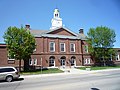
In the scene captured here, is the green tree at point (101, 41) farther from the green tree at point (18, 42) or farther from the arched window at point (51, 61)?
the green tree at point (18, 42)

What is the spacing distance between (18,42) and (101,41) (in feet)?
71.7

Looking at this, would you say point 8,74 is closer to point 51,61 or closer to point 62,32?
point 51,61

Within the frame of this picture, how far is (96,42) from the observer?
4266cm

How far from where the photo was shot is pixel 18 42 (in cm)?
2956

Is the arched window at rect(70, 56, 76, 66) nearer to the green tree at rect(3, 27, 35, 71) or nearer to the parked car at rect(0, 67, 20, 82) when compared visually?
the green tree at rect(3, 27, 35, 71)

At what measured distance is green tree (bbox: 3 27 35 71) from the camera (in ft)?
95.1

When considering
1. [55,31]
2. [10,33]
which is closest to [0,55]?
[10,33]

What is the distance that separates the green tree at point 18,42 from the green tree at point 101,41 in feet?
61.8

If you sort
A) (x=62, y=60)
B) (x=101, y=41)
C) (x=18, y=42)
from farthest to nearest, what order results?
(x=101, y=41) < (x=62, y=60) < (x=18, y=42)

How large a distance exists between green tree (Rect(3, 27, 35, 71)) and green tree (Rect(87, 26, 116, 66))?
18839 mm

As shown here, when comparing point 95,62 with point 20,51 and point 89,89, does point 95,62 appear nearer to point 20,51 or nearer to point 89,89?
point 20,51

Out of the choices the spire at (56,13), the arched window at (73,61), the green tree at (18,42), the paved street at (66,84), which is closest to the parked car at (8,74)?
the paved street at (66,84)

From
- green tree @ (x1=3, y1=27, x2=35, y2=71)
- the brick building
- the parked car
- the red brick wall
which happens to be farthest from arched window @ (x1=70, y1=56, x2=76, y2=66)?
the parked car

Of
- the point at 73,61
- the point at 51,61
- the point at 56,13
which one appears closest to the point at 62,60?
the point at 51,61
